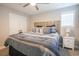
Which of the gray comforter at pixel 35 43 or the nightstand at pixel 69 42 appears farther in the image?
the nightstand at pixel 69 42

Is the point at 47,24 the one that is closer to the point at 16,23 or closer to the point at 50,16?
the point at 50,16

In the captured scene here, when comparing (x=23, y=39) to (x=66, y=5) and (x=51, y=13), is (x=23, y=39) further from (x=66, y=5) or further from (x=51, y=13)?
(x=66, y=5)

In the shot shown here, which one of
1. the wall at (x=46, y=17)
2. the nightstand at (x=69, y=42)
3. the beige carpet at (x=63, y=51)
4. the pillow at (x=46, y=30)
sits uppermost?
the wall at (x=46, y=17)

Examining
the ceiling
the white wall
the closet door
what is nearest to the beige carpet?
the closet door

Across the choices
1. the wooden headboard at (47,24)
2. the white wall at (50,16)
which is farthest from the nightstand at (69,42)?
the white wall at (50,16)

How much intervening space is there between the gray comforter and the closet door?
0.09 meters

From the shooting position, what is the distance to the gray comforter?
1.50m

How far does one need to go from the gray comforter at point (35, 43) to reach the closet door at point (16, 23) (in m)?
0.09

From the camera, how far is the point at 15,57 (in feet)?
5.49

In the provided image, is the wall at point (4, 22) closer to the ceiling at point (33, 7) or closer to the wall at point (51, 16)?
the ceiling at point (33, 7)

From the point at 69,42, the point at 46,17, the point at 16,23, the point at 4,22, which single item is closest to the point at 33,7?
the point at 46,17

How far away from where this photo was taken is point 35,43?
1.54 metres

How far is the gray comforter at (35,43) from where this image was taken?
1495 mm

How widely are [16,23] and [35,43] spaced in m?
0.48
